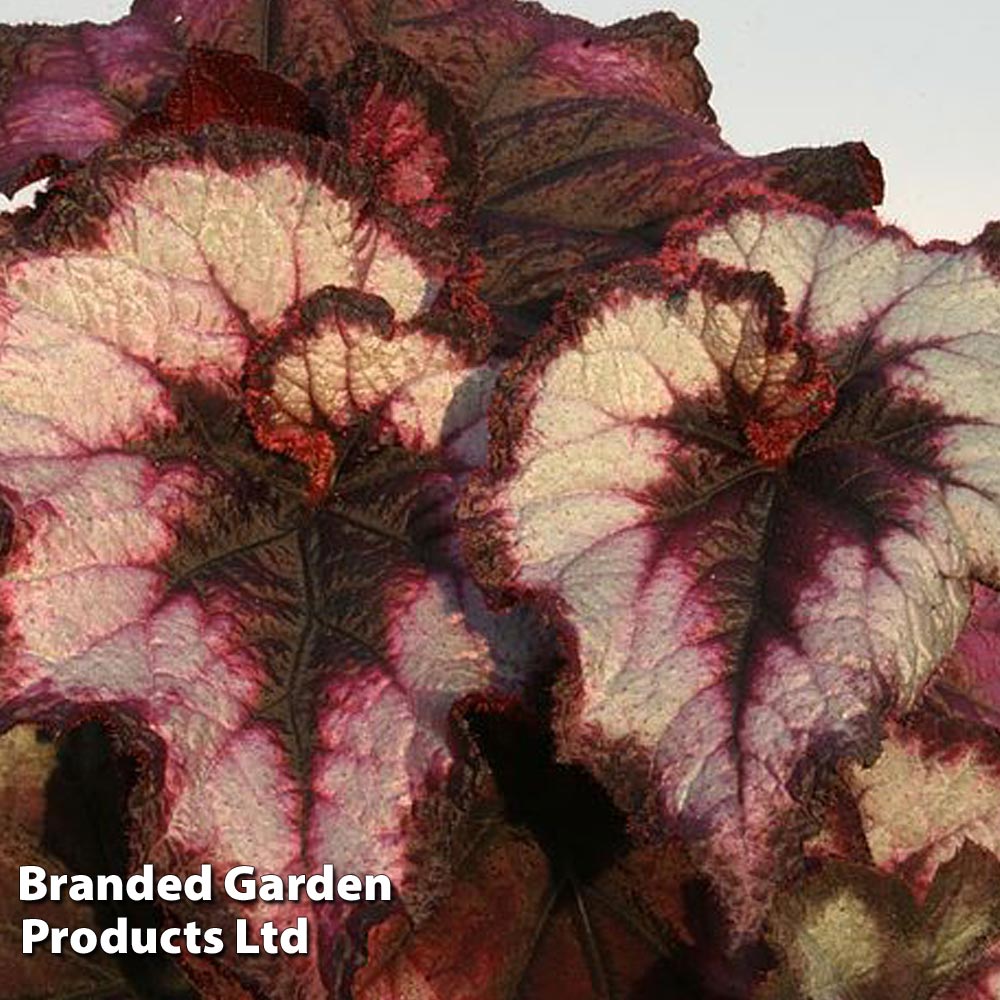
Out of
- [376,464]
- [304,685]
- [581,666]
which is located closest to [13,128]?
[376,464]

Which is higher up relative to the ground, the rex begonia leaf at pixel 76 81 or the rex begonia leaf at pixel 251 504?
the rex begonia leaf at pixel 76 81

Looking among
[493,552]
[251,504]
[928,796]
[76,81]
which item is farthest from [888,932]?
[76,81]

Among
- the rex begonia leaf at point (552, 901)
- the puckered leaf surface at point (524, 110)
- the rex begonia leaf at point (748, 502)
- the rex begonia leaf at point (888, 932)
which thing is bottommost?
the rex begonia leaf at point (888, 932)

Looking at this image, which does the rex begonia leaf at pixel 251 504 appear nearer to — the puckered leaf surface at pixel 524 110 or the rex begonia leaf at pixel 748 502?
the rex begonia leaf at pixel 748 502

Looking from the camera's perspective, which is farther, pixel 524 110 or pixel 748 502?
pixel 524 110

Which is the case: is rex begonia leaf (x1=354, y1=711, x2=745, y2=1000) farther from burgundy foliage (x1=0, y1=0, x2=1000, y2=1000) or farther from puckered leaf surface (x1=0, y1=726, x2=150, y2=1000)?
puckered leaf surface (x1=0, y1=726, x2=150, y2=1000)

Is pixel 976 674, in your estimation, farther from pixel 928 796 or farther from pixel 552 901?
pixel 552 901

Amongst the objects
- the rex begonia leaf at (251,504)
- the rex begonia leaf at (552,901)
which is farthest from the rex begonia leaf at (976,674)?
the rex begonia leaf at (251,504)
